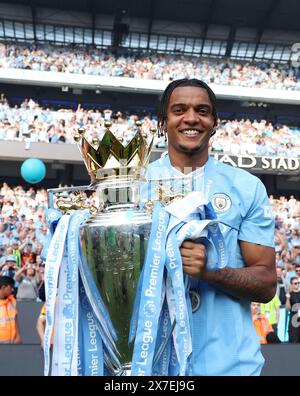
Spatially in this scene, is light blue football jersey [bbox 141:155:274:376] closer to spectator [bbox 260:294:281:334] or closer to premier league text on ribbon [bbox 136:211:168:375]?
premier league text on ribbon [bbox 136:211:168:375]

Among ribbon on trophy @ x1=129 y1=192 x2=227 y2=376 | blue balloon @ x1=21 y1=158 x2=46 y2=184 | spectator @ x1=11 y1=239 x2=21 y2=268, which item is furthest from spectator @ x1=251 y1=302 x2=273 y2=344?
blue balloon @ x1=21 y1=158 x2=46 y2=184

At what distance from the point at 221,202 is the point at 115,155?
0.26 metres

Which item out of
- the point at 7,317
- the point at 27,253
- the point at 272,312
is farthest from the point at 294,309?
the point at 27,253

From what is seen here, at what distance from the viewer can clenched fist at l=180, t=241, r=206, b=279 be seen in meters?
1.07

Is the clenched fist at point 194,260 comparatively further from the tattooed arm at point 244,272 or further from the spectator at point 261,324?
the spectator at point 261,324

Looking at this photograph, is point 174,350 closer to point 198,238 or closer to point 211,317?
point 211,317

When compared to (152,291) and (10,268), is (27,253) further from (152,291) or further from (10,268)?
(152,291)

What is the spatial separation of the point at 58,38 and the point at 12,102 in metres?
3.26

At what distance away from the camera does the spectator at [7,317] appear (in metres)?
4.84

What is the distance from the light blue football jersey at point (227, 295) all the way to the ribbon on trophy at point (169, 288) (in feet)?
0.22

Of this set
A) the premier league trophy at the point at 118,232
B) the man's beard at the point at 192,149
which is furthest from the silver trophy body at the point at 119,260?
the man's beard at the point at 192,149

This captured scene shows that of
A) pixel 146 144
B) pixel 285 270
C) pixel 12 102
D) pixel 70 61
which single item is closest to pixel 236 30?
pixel 70 61

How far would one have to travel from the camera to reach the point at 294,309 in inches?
237

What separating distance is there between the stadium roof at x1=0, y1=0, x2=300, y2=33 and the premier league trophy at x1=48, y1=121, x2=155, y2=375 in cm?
2049
